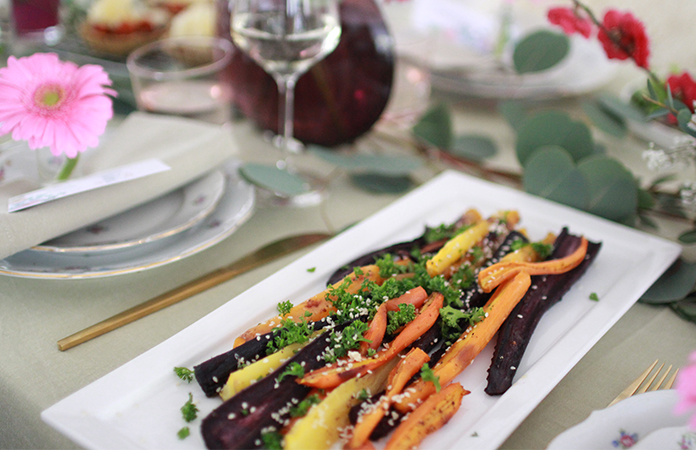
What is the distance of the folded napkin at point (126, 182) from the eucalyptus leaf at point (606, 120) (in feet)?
3.43

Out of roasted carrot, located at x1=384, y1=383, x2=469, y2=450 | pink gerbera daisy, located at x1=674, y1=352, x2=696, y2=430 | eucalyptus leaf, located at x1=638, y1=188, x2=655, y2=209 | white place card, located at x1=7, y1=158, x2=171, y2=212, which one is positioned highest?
pink gerbera daisy, located at x1=674, y1=352, x2=696, y2=430

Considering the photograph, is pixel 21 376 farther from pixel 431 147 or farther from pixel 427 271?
pixel 431 147

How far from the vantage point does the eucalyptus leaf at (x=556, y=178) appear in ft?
4.07

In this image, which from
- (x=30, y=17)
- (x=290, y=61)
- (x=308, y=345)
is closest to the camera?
(x=308, y=345)

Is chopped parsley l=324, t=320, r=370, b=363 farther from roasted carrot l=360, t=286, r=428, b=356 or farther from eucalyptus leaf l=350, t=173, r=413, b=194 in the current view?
eucalyptus leaf l=350, t=173, r=413, b=194

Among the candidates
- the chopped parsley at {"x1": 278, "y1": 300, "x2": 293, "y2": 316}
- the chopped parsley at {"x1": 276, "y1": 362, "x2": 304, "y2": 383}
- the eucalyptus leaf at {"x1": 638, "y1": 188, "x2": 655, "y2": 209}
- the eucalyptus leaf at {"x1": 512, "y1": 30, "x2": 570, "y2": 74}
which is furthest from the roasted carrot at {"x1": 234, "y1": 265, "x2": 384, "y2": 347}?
the eucalyptus leaf at {"x1": 512, "y1": 30, "x2": 570, "y2": 74}

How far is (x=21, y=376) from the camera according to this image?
801 mm

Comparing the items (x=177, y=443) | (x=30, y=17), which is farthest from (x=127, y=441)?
(x=30, y=17)

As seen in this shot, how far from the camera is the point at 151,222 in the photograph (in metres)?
1.11

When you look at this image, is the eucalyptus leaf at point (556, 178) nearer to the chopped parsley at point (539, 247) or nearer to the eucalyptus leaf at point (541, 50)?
the chopped parsley at point (539, 247)

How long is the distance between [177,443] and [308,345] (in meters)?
0.21

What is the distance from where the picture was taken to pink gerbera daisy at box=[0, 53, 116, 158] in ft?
3.12

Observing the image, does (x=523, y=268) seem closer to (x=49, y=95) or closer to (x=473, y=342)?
(x=473, y=342)

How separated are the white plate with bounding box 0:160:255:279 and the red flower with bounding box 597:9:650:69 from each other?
88cm
